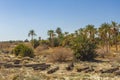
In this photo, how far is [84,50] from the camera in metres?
42.9

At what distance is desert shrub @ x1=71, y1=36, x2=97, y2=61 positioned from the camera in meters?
42.8

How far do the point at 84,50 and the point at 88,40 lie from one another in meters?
2.51

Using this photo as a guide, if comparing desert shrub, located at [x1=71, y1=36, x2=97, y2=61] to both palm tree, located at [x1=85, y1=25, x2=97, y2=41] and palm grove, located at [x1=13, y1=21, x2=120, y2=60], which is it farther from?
palm tree, located at [x1=85, y1=25, x2=97, y2=41]

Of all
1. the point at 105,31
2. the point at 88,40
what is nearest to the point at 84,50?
the point at 88,40

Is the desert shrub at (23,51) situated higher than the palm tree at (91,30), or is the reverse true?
the palm tree at (91,30)

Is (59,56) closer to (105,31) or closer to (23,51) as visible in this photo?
(23,51)

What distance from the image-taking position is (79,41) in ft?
145

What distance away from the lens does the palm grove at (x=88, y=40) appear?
43.2m

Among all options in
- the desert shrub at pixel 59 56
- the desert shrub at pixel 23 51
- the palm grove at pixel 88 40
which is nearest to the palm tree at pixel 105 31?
the palm grove at pixel 88 40

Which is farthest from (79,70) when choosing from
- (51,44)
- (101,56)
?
(51,44)

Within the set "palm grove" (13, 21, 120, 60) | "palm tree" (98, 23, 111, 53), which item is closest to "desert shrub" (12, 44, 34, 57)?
"palm grove" (13, 21, 120, 60)

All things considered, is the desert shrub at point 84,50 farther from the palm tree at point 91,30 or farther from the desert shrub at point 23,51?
the palm tree at point 91,30

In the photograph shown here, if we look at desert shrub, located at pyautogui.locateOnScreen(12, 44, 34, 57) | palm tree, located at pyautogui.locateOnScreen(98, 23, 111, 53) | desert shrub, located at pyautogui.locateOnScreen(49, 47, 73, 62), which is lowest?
desert shrub, located at pyautogui.locateOnScreen(49, 47, 73, 62)

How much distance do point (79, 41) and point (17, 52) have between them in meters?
13.3
